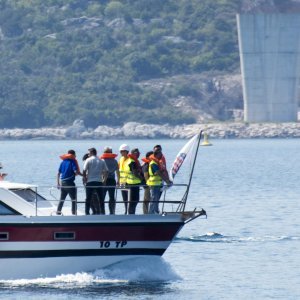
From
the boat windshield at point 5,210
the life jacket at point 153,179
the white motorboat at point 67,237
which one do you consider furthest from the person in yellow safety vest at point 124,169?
the boat windshield at point 5,210

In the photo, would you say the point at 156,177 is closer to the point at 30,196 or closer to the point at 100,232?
the point at 100,232

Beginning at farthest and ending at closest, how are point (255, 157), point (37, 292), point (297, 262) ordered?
point (255, 157) → point (297, 262) → point (37, 292)

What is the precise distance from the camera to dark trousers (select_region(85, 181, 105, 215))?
2980 cm

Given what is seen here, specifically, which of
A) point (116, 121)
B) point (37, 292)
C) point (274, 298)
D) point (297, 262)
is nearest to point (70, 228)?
point (37, 292)

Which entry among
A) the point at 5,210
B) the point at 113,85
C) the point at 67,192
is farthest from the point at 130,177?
the point at 113,85

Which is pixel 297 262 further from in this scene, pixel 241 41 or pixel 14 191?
pixel 241 41

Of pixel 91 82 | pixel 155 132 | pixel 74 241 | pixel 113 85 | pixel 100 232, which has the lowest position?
pixel 155 132

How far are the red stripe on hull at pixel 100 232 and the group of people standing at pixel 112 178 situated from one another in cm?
58

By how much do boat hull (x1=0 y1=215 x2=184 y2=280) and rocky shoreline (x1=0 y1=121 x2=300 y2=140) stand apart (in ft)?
459

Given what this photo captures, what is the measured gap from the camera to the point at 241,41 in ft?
500

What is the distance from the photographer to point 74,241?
29141mm

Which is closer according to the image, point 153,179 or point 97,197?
point 97,197

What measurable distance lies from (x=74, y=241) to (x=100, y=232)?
55 cm

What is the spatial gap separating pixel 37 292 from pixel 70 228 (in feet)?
4.71
